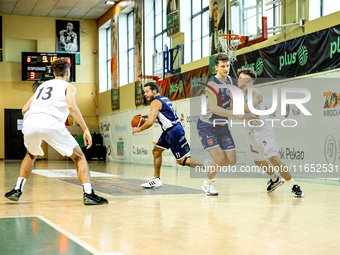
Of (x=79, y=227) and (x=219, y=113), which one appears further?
(x=219, y=113)

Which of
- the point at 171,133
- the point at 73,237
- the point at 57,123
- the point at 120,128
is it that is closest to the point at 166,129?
the point at 171,133

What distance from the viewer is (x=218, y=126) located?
6.73 m

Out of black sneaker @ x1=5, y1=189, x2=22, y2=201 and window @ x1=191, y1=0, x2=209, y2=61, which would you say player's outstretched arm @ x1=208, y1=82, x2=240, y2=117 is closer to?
black sneaker @ x1=5, y1=189, x2=22, y2=201

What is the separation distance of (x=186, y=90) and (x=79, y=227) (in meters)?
11.7

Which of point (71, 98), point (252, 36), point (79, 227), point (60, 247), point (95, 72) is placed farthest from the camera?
point (95, 72)

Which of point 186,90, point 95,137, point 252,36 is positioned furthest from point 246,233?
point 95,137

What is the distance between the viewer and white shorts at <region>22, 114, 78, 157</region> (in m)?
5.51

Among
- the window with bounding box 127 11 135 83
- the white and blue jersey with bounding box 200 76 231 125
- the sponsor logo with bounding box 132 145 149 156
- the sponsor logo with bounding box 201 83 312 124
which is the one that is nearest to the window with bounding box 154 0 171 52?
the window with bounding box 127 11 135 83

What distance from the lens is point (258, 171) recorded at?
39.5 ft

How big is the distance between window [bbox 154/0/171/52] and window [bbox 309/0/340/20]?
26.7ft

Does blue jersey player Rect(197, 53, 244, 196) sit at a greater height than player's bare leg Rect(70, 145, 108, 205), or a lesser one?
greater

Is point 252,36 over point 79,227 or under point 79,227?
over

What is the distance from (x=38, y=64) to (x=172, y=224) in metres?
19.5

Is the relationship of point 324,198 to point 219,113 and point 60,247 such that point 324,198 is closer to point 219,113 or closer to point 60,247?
point 219,113
